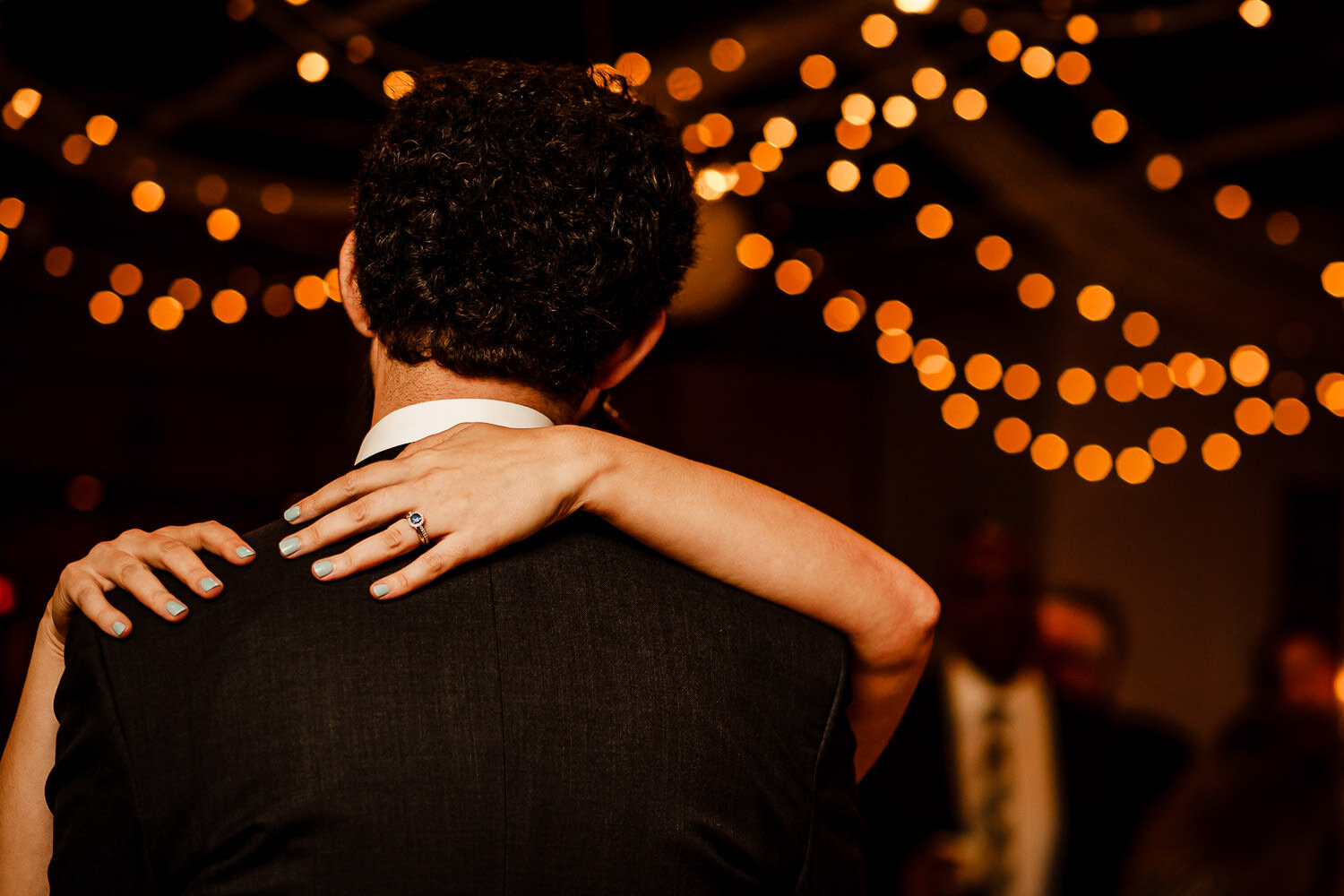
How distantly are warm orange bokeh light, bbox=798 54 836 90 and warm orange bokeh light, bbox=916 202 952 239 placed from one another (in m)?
1.04

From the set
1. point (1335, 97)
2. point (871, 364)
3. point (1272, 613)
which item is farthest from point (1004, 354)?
point (1335, 97)

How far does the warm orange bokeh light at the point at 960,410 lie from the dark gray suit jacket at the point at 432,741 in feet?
20.0

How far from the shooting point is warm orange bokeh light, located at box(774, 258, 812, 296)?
4422mm

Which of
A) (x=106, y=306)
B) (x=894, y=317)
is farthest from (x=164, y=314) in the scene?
(x=894, y=317)

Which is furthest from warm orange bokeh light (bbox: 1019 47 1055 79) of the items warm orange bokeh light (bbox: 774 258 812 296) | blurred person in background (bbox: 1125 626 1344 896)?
blurred person in background (bbox: 1125 626 1344 896)

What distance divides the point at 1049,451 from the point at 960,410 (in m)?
0.56

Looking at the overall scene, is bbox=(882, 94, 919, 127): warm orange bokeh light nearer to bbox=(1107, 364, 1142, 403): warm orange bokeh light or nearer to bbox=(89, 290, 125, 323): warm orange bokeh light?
bbox=(89, 290, 125, 323): warm orange bokeh light

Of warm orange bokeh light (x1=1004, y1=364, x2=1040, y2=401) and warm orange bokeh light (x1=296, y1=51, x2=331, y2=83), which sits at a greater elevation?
warm orange bokeh light (x1=296, y1=51, x2=331, y2=83)

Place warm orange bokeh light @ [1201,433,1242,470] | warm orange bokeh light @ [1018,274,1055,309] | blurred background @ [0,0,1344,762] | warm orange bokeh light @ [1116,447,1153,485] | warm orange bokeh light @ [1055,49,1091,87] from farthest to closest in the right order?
warm orange bokeh light @ [1116,447,1153,485], warm orange bokeh light @ [1201,433,1242,470], warm orange bokeh light @ [1018,274,1055,309], blurred background @ [0,0,1344,762], warm orange bokeh light @ [1055,49,1091,87]

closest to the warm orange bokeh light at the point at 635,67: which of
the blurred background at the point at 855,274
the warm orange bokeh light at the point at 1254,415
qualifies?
the blurred background at the point at 855,274

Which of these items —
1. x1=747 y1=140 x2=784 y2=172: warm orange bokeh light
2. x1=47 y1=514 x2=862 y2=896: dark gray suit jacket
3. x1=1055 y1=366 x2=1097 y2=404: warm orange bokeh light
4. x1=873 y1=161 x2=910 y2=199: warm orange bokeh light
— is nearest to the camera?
x1=47 y1=514 x2=862 y2=896: dark gray suit jacket

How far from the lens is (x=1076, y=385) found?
6340 mm

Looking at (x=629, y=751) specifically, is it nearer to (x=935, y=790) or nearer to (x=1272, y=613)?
(x=935, y=790)

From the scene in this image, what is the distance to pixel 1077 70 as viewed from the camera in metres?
3.15
